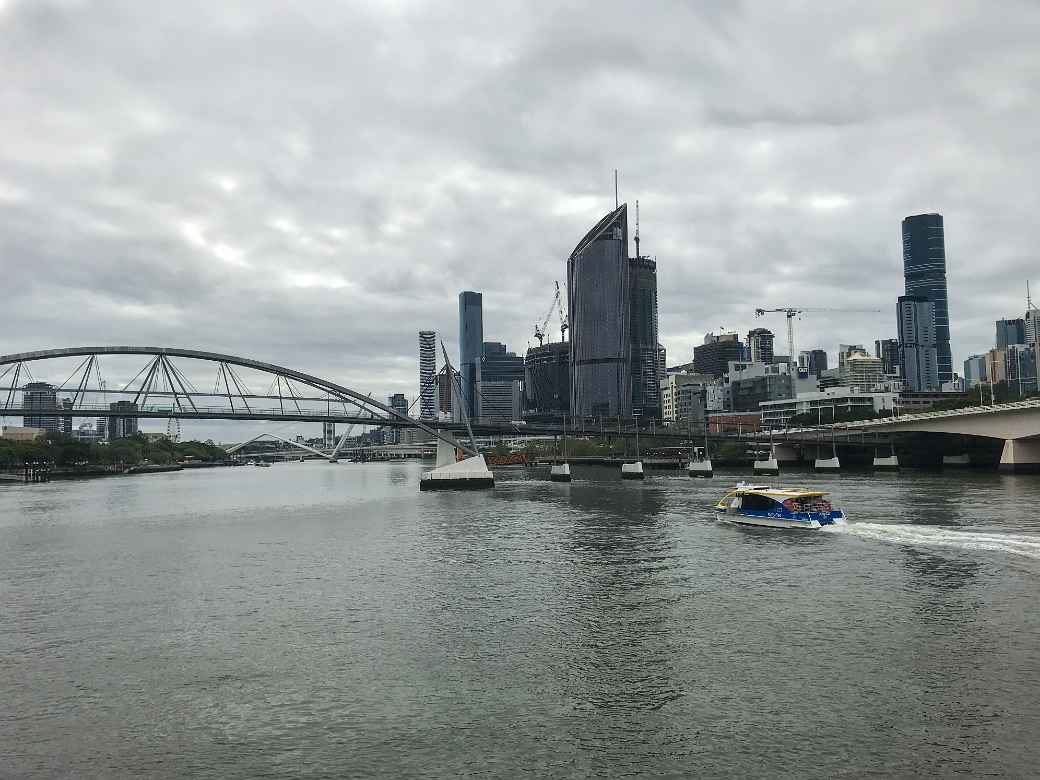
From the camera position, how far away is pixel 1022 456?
109312mm

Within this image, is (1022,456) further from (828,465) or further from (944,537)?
(944,537)

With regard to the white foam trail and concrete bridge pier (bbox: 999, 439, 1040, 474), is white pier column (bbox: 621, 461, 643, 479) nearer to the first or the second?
concrete bridge pier (bbox: 999, 439, 1040, 474)

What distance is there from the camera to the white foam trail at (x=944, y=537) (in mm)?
40875

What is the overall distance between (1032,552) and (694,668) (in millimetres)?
26893

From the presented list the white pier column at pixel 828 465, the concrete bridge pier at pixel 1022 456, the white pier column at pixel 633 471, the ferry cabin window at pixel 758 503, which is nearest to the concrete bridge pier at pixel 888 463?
the white pier column at pixel 828 465

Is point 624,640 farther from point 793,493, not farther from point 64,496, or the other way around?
point 64,496

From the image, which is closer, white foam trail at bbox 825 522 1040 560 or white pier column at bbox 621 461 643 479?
white foam trail at bbox 825 522 1040 560

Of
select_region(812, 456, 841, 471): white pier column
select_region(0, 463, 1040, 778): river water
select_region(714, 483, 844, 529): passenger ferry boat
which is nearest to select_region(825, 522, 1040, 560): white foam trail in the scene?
select_region(0, 463, 1040, 778): river water

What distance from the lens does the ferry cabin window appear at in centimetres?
5806

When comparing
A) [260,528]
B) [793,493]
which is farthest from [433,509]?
[793,493]

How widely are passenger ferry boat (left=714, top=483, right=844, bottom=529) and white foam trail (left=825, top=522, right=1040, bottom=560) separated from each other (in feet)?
5.22

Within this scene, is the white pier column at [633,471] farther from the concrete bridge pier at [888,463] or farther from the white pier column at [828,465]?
the concrete bridge pier at [888,463]

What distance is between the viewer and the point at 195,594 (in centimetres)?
3450

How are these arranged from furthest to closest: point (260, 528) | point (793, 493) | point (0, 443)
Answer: point (0, 443)
point (260, 528)
point (793, 493)
